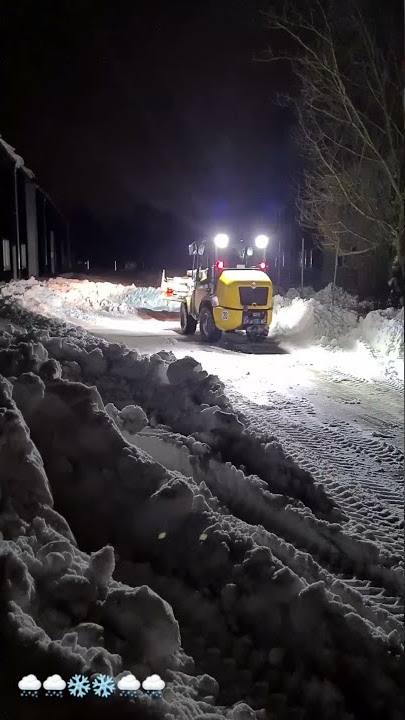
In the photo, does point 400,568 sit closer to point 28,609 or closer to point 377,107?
point 28,609

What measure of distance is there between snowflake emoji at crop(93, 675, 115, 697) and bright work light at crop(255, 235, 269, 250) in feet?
45.1

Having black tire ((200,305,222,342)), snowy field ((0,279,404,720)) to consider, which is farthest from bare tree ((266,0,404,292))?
snowy field ((0,279,404,720))

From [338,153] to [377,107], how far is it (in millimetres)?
2039

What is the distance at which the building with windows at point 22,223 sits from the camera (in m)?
27.3

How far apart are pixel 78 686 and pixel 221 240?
13201 millimetres

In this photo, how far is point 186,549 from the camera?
3.74m

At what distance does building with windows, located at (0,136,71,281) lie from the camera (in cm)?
2727

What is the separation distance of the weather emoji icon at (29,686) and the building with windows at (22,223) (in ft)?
80.3

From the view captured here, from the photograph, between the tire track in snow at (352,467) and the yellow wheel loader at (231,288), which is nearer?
the tire track in snow at (352,467)

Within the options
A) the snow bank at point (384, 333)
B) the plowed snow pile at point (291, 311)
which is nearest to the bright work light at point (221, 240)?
the plowed snow pile at point (291, 311)

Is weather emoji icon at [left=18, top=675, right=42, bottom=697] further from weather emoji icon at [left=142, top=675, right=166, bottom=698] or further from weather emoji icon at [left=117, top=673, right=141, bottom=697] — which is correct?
Answer: weather emoji icon at [left=142, top=675, right=166, bottom=698]

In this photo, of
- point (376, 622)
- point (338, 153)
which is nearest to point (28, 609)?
point (376, 622)

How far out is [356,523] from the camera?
15.8 ft

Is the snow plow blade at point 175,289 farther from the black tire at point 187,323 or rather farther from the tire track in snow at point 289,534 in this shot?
the tire track in snow at point 289,534
